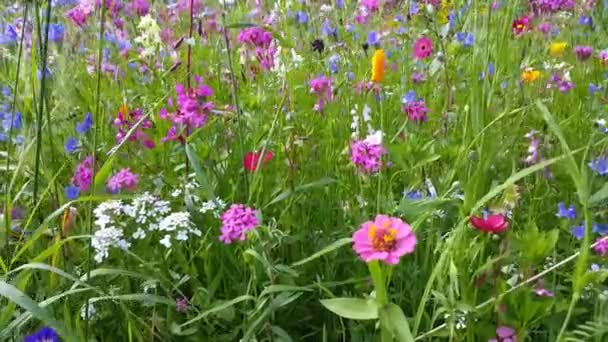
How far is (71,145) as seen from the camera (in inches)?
58.8

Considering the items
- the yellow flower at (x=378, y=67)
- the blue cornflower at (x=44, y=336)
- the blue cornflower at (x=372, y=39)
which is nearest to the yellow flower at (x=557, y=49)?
the blue cornflower at (x=372, y=39)

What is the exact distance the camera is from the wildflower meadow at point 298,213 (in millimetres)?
990

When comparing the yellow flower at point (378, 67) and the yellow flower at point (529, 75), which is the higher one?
the yellow flower at point (378, 67)

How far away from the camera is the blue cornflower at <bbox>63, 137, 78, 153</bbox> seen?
4.87ft

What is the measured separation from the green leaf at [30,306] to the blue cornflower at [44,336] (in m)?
0.15

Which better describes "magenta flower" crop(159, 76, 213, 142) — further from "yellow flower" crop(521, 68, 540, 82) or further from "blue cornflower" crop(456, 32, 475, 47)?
"blue cornflower" crop(456, 32, 475, 47)

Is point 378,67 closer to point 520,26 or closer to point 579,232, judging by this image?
point 579,232

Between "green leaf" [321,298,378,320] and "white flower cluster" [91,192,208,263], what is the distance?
0.27 meters

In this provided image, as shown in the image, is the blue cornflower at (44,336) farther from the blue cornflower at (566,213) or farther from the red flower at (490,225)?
the blue cornflower at (566,213)

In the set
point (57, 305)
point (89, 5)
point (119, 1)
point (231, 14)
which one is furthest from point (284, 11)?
point (57, 305)

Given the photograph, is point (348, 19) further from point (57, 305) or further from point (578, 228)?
point (57, 305)

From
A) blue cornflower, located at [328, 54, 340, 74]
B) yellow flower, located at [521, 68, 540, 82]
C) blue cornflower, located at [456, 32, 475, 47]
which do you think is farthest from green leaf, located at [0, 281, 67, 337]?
blue cornflower, located at [456, 32, 475, 47]

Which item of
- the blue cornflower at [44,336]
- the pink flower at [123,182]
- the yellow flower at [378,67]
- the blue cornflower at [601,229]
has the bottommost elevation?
Answer: the blue cornflower at [44,336]

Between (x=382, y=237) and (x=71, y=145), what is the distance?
81 centimetres
